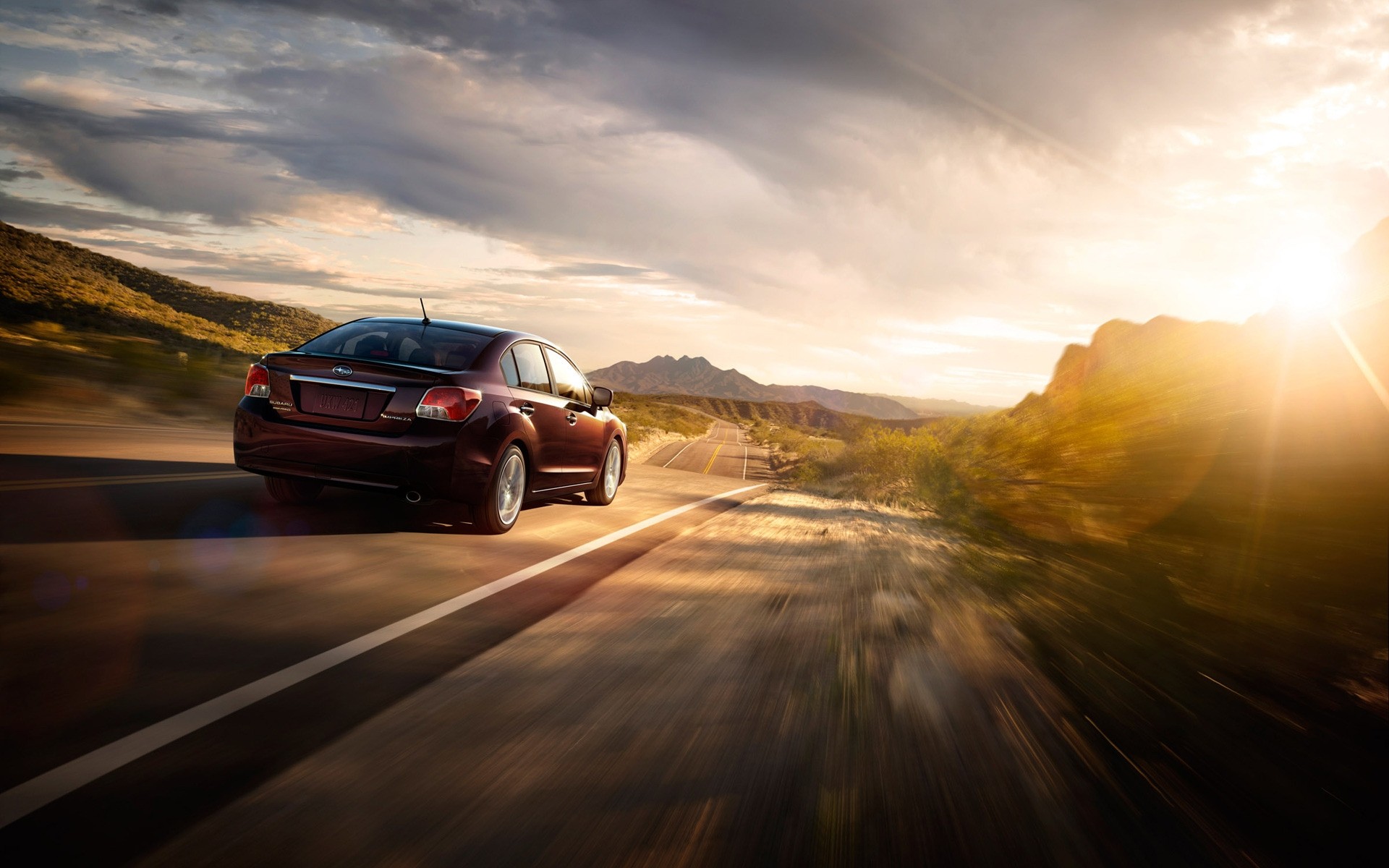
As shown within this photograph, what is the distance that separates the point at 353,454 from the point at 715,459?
47.7 meters

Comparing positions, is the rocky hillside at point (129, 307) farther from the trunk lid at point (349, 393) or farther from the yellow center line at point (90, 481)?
the trunk lid at point (349, 393)

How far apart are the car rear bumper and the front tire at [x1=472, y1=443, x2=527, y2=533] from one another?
0.39 metres

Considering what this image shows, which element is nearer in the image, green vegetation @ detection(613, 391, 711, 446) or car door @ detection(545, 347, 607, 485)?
car door @ detection(545, 347, 607, 485)

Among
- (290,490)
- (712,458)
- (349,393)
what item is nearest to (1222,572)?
(349,393)

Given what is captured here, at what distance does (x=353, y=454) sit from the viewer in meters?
6.09

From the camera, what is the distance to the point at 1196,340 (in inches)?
236

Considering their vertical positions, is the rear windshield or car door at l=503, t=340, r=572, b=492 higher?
the rear windshield

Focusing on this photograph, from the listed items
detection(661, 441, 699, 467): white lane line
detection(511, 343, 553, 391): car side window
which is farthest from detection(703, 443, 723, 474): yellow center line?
detection(511, 343, 553, 391): car side window

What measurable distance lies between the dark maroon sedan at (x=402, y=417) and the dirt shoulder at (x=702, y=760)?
2117 millimetres

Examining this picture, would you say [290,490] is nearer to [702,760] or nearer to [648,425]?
[702,760]

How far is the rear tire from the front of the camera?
714cm

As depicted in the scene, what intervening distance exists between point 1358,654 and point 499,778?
3.65 meters

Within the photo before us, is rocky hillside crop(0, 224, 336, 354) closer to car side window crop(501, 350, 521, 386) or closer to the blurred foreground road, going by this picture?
car side window crop(501, 350, 521, 386)

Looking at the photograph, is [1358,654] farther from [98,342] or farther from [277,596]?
[98,342]
